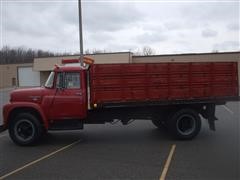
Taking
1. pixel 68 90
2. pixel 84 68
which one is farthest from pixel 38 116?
pixel 84 68

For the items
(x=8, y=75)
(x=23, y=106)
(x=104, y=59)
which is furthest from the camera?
(x=8, y=75)

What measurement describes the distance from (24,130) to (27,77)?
62.3 meters

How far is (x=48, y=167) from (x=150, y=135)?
494cm

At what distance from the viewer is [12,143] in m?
12.4

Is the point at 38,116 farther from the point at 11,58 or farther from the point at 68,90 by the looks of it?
the point at 11,58

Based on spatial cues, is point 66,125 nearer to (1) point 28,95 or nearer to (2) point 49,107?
(2) point 49,107

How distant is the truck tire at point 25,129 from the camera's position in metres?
11.9

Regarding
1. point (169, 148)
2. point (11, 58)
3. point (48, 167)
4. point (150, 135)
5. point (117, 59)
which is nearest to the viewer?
point (48, 167)

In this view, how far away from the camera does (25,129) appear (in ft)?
39.4

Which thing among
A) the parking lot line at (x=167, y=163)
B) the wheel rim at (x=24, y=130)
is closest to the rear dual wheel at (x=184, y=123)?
the parking lot line at (x=167, y=163)

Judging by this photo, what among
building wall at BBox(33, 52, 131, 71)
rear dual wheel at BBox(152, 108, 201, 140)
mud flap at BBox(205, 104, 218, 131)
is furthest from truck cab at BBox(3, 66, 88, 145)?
building wall at BBox(33, 52, 131, 71)

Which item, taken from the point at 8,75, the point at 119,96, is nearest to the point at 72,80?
the point at 119,96

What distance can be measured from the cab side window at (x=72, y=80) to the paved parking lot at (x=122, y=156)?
5.58ft

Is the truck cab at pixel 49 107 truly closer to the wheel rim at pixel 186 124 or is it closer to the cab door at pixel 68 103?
the cab door at pixel 68 103
